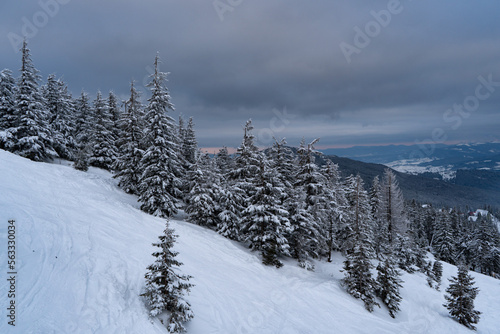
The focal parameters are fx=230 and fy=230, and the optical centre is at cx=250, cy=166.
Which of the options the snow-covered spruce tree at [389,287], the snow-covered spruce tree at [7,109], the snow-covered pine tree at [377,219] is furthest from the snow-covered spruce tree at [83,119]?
the snow-covered pine tree at [377,219]

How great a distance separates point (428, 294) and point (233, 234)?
A: 20141mm

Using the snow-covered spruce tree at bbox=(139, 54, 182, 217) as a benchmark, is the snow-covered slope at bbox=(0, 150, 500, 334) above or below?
below

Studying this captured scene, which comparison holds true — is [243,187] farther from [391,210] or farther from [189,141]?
[391,210]

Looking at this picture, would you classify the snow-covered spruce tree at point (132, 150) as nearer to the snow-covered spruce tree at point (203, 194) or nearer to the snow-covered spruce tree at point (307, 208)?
the snow-covered spruce tree at point (203, 194)

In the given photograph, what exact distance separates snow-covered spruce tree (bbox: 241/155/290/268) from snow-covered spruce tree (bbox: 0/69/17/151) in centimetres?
2556

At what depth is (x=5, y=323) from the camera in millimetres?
5898

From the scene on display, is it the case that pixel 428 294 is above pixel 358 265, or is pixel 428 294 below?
below

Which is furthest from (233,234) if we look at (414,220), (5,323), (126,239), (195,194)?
(414,220)

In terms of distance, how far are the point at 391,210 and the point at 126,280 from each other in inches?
1358

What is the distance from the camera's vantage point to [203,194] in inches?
872

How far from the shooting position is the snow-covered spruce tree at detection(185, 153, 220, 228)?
2223 centimetres

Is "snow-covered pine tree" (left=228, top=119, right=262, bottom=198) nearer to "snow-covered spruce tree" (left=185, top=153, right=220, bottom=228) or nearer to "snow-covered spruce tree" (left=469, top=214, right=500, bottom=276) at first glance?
"snow-covered spruce tree" (left=185, top=153, right=220, bottom=228)

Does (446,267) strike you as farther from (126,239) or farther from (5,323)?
(5,323)

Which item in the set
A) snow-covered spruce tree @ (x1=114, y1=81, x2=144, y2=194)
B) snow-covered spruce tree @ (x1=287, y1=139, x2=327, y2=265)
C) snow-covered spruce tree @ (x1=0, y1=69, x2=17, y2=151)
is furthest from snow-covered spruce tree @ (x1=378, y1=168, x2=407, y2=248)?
snow-covered spruce tree @ (x1=0, y1=69, x2=17, y2=151)
